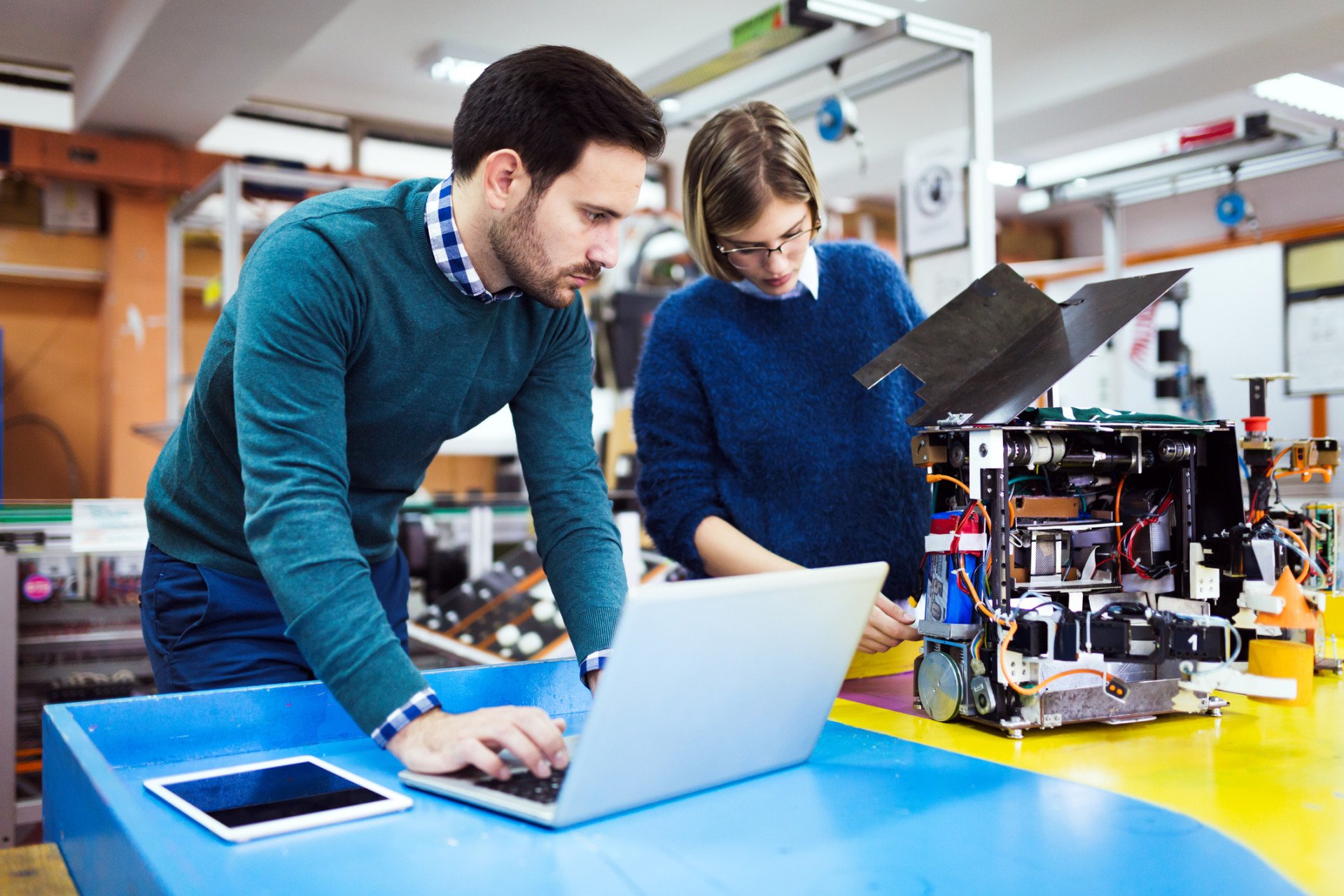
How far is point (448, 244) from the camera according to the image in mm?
1049

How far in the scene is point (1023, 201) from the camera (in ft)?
15.9

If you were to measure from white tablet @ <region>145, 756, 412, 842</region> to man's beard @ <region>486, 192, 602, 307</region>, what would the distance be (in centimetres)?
47

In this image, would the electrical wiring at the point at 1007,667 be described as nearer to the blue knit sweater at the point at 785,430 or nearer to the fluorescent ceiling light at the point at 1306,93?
the blue knit sweater at the point at 785,430

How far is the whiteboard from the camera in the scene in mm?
5359

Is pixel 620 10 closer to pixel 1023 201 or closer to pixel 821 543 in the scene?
pixel 1023 201

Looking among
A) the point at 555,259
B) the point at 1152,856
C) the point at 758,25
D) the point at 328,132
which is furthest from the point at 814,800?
the point at 328,132

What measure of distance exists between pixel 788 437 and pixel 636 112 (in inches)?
19.7

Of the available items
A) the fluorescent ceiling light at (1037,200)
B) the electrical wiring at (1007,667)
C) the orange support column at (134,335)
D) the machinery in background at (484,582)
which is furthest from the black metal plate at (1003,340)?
the orange support column at (134,335)

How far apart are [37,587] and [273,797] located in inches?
68.8

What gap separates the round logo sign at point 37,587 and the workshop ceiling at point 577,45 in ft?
8.29

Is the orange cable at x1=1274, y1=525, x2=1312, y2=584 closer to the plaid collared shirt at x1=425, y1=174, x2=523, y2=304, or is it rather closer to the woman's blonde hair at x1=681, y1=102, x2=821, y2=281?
the woman's blonde hair at x1=681, y1=102, x2=821, y2=281

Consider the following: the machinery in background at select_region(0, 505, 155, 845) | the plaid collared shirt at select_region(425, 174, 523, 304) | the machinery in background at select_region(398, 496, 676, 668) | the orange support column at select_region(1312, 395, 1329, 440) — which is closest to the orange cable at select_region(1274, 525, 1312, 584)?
the plaid collared shirt at select_region(425, 174, 523, 304)

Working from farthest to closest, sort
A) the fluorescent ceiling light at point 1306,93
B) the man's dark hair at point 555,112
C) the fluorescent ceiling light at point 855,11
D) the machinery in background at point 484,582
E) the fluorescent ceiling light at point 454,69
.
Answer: the fluorescent ceiling light at point 454,69 → the fluorescent ceiling light at point 1306,93 → the fluorescent ceiling light at point 855,11 → the machinery in background at point 484,582 → the man's dark hair at point 555,112

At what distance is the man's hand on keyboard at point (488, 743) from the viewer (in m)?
0.76
